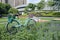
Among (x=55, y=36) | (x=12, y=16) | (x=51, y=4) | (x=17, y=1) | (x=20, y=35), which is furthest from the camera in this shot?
(x=17, y=1)

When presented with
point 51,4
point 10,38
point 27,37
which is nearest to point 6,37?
point 10,38

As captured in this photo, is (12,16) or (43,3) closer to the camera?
(12,16)

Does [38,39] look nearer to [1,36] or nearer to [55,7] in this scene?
[1,36]

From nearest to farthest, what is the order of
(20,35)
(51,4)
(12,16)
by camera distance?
(20,35) → (12,16) → (51,4)

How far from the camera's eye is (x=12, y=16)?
8.57 meters

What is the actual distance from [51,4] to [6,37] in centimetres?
3155

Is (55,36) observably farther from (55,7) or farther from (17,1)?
(17,1)

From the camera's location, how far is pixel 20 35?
475 centimetres

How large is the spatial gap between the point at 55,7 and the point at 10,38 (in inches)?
1307

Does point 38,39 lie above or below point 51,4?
above

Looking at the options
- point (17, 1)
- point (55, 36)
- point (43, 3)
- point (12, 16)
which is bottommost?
point (17, 1)

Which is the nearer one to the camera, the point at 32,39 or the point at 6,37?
the point at 32,39

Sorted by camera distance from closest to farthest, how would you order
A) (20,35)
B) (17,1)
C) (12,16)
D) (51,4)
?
1. (20,35)
2. (12,16)
3. (51,4)
4. (17,1)

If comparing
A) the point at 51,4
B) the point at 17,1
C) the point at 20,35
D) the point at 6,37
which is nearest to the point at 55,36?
the point at 20,35
